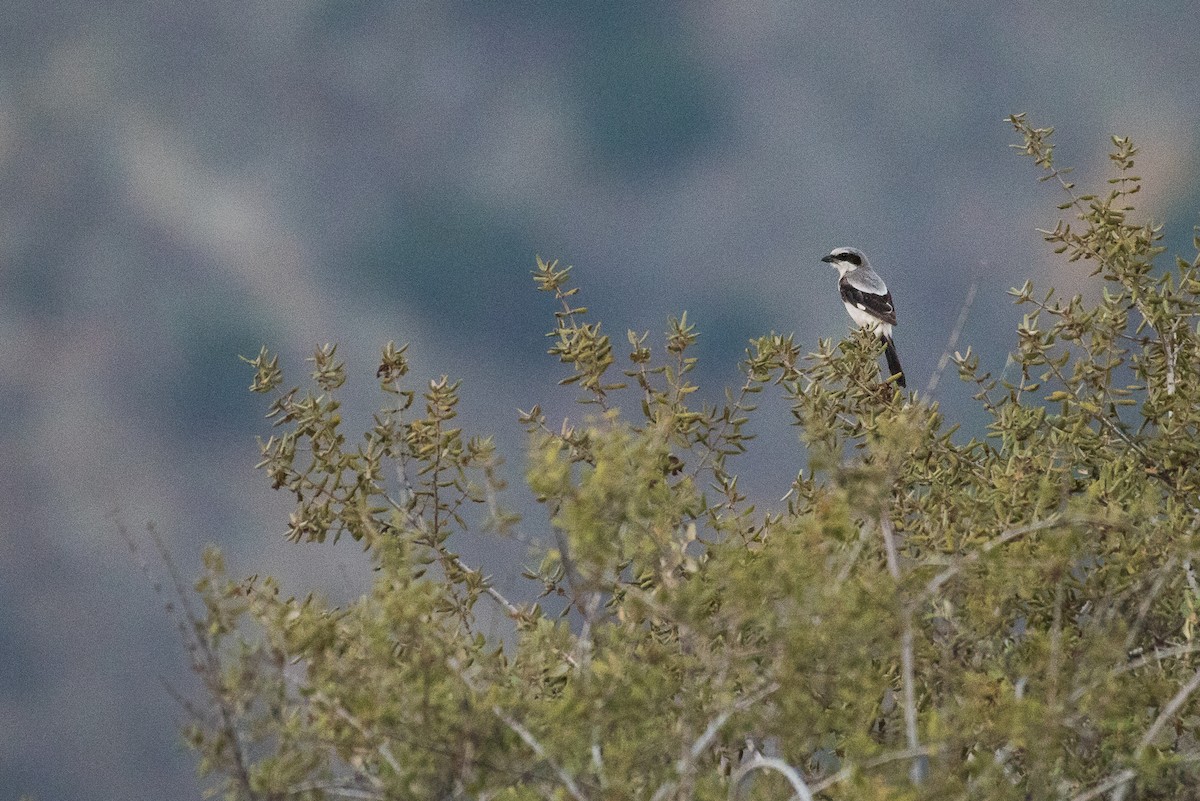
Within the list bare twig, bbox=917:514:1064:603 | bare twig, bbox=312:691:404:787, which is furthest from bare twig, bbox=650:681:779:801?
bare twig, bbox=312:691:404:787

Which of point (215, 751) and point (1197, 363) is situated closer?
point (215, 751)

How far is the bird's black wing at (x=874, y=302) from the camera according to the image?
47.7ft

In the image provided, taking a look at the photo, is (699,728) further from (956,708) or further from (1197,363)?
(1197,363)

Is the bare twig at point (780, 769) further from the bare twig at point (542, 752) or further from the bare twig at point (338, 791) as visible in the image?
the bare twig at point (338, 791)

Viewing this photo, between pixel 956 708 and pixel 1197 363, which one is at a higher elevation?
pixel 1197 363

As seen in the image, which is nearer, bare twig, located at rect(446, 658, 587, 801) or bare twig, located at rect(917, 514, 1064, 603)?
bare twig, located at rect(446, 658, 587, 801)

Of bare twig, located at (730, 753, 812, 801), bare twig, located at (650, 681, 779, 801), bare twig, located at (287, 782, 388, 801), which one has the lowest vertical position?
bare twig, located at (730, 753, 812, 801)

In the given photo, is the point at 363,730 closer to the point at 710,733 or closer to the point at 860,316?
the point at 710,733

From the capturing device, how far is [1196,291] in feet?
27.3

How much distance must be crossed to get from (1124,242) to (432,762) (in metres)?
5.62

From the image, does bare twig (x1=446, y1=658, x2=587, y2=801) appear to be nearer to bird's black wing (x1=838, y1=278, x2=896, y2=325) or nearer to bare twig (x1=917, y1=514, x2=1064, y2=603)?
bare twig (x1=917, y1=514, x2=1064, y2=603)

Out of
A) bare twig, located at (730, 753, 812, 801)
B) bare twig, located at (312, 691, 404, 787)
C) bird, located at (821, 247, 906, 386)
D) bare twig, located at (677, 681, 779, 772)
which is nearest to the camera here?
bare twig, located at (730, 753, 812, 801)

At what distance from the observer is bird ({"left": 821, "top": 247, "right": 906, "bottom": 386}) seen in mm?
14242

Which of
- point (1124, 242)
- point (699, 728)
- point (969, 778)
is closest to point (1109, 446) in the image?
point (1124, 242)
